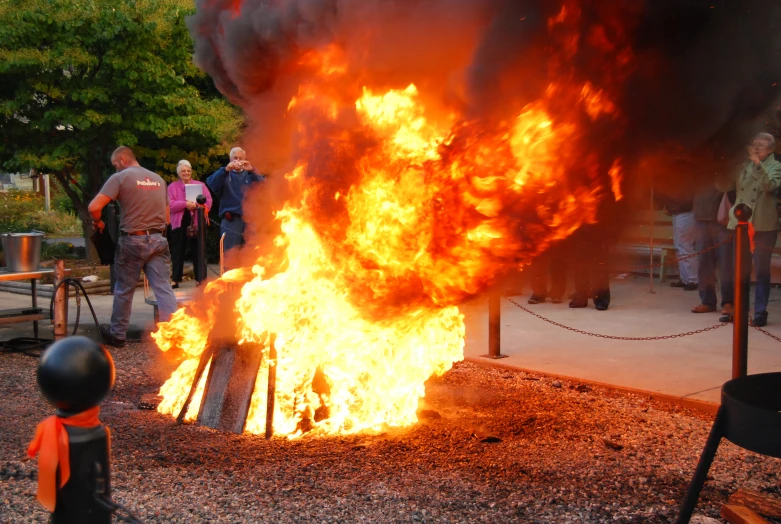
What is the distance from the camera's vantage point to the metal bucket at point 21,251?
8062 millimetres

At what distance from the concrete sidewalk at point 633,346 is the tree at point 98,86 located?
23.0 ft

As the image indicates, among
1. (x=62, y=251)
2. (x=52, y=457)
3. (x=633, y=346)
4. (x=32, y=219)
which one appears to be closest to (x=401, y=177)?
(x=52, y=457)

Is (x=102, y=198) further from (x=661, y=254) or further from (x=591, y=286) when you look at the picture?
(x=661, y=254)

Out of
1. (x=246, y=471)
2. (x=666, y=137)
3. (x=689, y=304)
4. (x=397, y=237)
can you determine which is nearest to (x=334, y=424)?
(x=246, y=471)

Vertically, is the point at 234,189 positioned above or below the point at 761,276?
above

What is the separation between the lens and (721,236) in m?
9.62

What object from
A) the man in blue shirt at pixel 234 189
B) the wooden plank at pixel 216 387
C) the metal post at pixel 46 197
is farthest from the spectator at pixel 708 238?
the metal post at pixel 46 197

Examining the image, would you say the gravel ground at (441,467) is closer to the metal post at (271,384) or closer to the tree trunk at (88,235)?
the metal post at (271,384)

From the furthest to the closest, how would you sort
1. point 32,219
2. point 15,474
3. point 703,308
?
point 32,219
point 703,308
point 15,474

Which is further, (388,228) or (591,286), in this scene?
(591,286)

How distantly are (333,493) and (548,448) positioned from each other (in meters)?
1.52

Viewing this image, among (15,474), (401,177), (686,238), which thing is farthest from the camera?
(686,238)

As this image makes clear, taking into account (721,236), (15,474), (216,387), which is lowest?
(15,474)

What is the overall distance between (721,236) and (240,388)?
6.64 m
